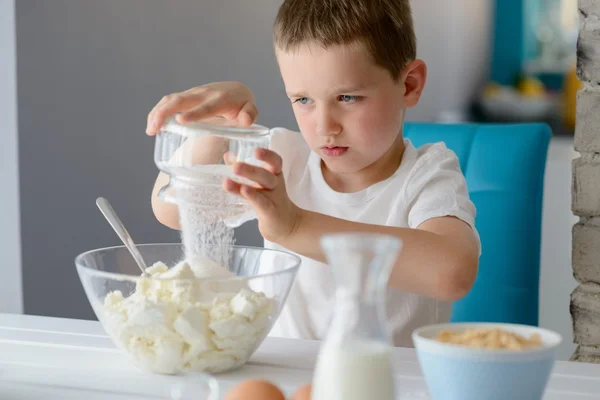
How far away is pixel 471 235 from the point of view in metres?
1.14

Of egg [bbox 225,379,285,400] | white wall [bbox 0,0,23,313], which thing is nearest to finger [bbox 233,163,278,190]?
egg [bbox 225,379,285,400]

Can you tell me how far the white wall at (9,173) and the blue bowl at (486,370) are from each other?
153cm

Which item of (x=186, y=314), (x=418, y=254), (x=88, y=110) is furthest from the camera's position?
(x=88, y=110)

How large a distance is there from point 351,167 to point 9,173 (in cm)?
103

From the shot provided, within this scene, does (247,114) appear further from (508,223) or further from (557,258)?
(557,258)

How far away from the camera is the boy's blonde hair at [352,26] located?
117 centimetres

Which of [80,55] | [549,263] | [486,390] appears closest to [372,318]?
[486,390]

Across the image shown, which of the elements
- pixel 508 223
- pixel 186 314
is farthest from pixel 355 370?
pixel 508 223

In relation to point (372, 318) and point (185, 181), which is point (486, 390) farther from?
point (185, 181)

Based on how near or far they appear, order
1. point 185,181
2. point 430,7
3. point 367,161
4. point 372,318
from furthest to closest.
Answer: point 430,7 → point 367,161 → point 185,181 → point 372,318

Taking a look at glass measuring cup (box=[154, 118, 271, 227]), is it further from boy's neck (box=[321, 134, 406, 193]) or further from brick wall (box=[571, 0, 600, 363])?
brick wall (box=[571, 0, 600, 363])

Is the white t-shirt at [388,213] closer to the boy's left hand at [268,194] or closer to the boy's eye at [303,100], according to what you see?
the boy's eye at [303,100]

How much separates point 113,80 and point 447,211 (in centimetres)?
136

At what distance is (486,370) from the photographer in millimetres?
649
